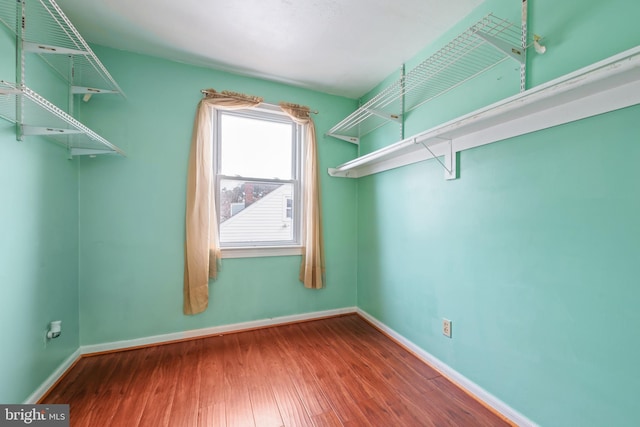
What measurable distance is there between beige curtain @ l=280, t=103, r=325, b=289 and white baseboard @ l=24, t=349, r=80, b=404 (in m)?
1.84

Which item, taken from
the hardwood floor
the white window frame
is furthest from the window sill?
the hardwood floor

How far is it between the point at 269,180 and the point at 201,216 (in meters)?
0.73

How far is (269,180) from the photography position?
2545 mm

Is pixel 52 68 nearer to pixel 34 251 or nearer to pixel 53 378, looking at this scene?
pixel 34 251

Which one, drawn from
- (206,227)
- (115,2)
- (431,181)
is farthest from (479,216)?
(115,2)

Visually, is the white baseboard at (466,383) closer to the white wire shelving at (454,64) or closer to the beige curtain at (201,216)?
the beige curtain at (201,216)

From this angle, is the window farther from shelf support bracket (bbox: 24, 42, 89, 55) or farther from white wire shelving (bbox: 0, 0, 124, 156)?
shelf support bracket (bbox: 24, 42, 89, 55)

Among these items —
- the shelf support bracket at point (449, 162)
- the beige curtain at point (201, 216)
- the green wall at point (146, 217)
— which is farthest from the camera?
the beige curtain at point (201, 216)

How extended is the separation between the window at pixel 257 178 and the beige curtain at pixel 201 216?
5.2 inches

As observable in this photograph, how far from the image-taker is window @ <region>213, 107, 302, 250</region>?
2404 millimetres

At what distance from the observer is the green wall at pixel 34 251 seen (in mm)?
1262

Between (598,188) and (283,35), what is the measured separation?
2046mm

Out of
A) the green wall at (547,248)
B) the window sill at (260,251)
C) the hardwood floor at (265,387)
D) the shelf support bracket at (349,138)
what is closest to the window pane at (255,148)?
the shelf support bracket at (349,138)

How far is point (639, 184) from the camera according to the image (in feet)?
3.14
